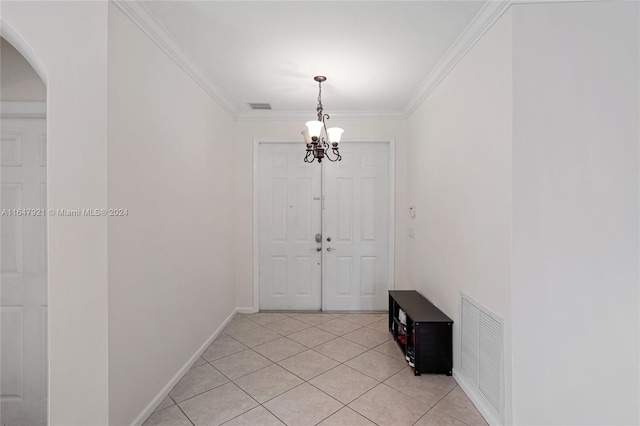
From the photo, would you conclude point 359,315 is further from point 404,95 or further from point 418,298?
point 404,95

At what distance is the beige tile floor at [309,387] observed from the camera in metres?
1.98

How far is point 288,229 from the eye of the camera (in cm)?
409

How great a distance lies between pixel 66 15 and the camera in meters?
1.52

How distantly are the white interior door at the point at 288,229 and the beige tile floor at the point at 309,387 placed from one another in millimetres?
784

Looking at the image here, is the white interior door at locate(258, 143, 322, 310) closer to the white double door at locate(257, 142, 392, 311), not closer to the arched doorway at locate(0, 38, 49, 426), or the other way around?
the white double door at locate(257, 142, 392, 311)

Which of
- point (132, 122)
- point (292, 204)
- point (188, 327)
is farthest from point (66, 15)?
point (292, 204)

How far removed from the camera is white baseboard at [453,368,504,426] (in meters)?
1.87

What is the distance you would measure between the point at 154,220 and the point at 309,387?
5.55ft

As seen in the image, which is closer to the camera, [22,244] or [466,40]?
[22,244]

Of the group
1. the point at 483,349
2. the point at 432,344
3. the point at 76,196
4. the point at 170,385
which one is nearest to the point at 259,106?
the point at 76,196

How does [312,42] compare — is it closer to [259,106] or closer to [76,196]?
[259,106]

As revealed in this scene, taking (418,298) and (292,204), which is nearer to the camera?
(418,298)

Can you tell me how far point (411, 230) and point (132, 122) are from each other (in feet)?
10.1

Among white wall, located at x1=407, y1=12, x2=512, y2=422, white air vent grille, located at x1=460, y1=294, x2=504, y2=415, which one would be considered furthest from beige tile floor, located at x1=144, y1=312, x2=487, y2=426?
white wall, located at x1=407, y1=12, x2=512, y2=422
